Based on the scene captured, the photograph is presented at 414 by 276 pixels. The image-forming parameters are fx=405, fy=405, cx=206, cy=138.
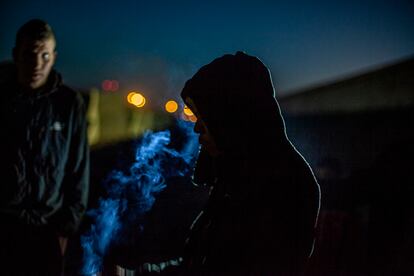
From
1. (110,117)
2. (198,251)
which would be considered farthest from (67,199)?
(110,117)

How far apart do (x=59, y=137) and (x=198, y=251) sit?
5.55 ft

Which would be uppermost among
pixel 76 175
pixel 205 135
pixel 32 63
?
pixel 32 63

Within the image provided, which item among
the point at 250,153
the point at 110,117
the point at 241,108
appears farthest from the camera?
the point at 110,117

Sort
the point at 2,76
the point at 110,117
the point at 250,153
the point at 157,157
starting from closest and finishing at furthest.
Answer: the point at 250,153 < the point at 2,76 < the point at 157,157 < the point at 110,117

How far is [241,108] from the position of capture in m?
2.30

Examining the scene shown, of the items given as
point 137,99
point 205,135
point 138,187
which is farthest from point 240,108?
A: point 137,99

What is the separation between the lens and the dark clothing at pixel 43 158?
3.22 m

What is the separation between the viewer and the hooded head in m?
2.19

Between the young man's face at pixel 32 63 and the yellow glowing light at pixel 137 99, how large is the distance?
9.69 ft

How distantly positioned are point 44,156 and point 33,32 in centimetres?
105

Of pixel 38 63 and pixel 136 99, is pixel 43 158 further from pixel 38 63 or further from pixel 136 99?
pixel 136 99

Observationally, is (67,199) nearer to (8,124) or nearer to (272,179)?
(8,124)

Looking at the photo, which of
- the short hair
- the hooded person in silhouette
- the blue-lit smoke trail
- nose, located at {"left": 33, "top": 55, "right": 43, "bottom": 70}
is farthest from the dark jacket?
the blue-lit smoke trail

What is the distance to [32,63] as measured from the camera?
3350mm
